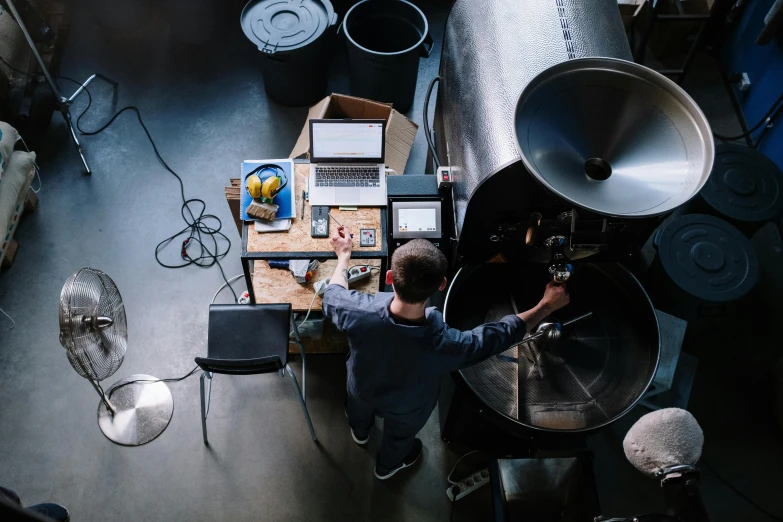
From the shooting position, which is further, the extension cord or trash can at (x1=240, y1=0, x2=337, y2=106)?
trash can at (x1=240, y1=0, x2=337, y2=106)

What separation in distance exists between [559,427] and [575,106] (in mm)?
1094

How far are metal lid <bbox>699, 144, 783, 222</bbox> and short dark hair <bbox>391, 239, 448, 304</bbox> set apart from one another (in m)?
2.05

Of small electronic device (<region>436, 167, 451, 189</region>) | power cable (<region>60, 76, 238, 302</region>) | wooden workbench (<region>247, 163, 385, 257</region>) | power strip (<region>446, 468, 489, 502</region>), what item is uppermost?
small electronic device (<region>436, 167, 451, 189</region>)

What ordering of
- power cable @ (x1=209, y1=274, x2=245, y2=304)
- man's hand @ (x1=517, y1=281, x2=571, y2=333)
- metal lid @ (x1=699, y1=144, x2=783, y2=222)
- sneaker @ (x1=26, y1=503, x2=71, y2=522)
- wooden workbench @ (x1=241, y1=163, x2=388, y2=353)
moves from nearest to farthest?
man's hand @ (x1=517, y1=281, x2=571, y2=333)
sneaker @ (x1=26, y1=503, x2=71, y2=522)
wooden workbench @ (x1=241, y1=163, x2=388, y2=353)
metal lid @ (x1=699, y1=144, x2=783, y2=222)
power cable @ (x1=209, y1=274, x2=245, y2=304)

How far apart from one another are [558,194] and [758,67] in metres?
3.11

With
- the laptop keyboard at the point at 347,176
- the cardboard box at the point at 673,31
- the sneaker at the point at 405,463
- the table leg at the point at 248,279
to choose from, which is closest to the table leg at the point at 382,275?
the laptop keyboard at the point at 347,176

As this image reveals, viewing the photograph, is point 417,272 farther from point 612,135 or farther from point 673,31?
point 673,31

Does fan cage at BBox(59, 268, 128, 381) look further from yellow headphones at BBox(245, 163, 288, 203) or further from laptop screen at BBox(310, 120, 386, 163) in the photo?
laptop screen at BBox(310, 120, 386, 163)

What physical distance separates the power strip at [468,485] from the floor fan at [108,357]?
142 cm

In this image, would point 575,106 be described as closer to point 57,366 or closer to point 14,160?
point 57,366

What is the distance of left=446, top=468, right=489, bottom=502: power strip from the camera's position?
277cm

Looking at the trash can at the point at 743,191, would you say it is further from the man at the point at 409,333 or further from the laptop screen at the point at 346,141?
the laptop screen at the point at 346,141

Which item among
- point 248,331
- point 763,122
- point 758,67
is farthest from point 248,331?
point 758,67

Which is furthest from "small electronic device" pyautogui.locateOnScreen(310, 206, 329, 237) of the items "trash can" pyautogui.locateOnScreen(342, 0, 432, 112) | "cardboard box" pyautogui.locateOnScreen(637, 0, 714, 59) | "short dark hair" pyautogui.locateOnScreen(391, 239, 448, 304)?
"cardboard box" pyautogui.locateOnScreen(637, 0, 714, 59)
